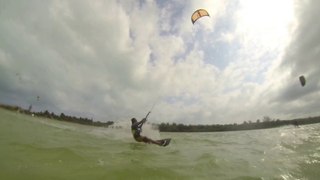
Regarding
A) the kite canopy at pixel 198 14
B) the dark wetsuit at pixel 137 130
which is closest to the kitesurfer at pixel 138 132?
the dark wetsuit at pixel 137 130

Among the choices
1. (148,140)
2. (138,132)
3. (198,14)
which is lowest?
(148,140)

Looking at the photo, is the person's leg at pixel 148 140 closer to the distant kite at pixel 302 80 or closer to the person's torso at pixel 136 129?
the person's torso at pixel 136 129

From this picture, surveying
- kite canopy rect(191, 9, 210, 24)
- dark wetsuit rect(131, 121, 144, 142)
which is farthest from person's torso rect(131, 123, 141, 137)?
kite canopy rect(191, 9, 210, 24)

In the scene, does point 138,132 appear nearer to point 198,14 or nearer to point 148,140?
point 148,140

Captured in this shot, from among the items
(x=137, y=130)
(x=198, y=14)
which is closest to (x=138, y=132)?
(x=137, y=130)

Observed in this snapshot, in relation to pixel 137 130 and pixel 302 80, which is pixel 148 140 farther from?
pixel 302 80

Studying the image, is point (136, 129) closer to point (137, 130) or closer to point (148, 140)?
point (137, 130)

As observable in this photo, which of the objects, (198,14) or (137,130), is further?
(198,14)

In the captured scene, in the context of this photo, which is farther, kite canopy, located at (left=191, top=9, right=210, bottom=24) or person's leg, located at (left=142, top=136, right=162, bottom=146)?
kite canopy, located at (left=191, top=9, right=210, bottom=24)

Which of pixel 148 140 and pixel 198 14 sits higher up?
pixel 198 14

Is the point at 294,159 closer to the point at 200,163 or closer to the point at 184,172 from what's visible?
the point at 200,163

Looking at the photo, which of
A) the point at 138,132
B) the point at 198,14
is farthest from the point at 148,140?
the point at 198,14

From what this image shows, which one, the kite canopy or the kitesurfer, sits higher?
the kite canopy

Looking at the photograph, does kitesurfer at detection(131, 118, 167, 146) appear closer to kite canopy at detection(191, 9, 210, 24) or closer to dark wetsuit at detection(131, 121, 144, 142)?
dark wetsuit at detection(131, 121, 144, 142)
